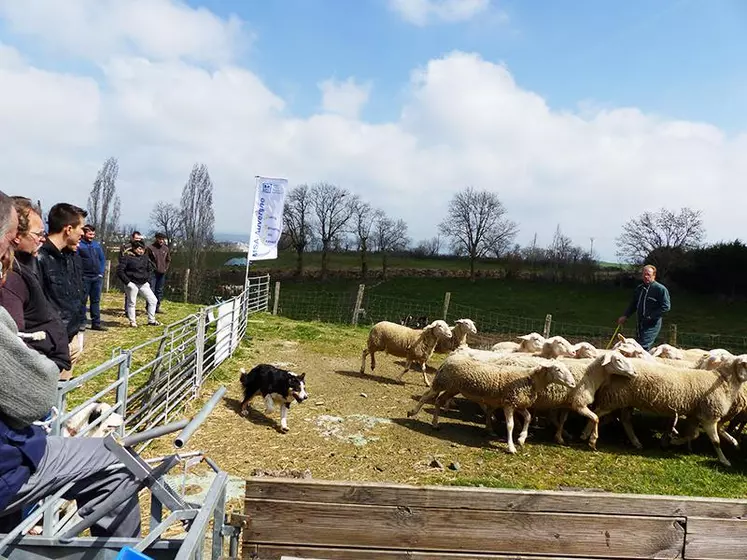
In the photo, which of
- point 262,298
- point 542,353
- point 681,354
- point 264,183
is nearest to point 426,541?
point 542,353

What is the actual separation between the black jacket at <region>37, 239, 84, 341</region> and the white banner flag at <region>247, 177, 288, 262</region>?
31.5ft

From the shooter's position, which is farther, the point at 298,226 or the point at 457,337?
the point at 298,226

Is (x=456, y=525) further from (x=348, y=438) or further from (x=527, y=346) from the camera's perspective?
A: (x=527, y=346)

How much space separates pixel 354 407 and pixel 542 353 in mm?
3681

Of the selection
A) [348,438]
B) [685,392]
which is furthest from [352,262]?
[685,392]

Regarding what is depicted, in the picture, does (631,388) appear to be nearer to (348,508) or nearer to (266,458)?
(266,458)

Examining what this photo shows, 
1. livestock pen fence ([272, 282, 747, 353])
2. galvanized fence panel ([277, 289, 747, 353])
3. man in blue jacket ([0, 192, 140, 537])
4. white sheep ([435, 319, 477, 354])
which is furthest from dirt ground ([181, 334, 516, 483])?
galvanized fence panel ([277, 289, 747, 353])

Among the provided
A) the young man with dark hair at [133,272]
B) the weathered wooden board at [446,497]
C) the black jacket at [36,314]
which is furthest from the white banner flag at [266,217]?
the weathered wooden board at [446,497]

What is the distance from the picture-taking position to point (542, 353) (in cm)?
968

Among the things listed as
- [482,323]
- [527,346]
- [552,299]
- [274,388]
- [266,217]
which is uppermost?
[266,217]

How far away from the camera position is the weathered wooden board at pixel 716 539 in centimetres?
274

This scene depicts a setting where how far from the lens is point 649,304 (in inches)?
369

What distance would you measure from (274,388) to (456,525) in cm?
516

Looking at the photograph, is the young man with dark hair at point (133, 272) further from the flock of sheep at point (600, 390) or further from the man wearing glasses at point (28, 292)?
the man wearing glasses at point (28, 292)
